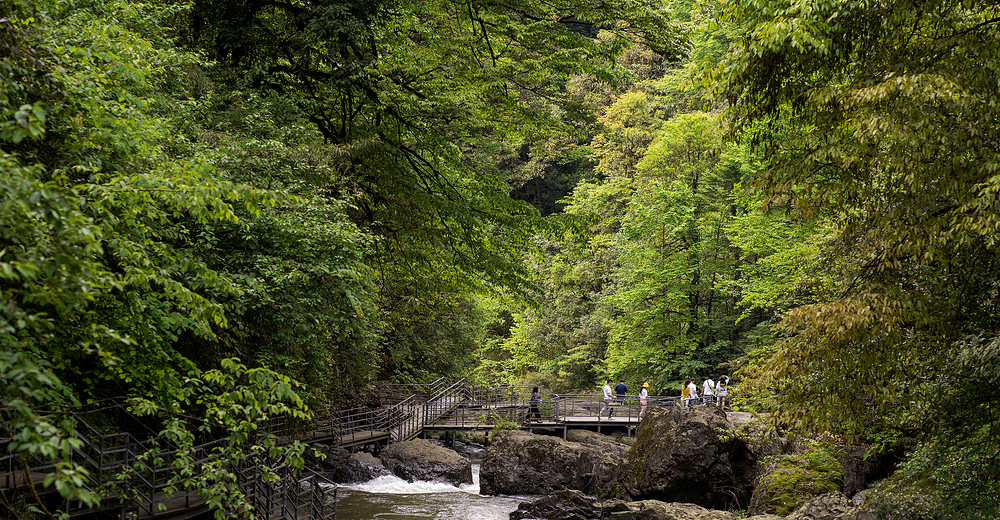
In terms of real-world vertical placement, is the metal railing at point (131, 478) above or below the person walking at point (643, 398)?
below

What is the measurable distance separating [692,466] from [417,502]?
21.6 ft

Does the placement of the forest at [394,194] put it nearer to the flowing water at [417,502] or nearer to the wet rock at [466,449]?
the flowing water at [417,502]

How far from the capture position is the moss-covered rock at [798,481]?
11.2 meters

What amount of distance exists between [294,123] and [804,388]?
7473 millimetres

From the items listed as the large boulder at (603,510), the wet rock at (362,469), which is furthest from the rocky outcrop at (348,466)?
the large boulder at (603,510)

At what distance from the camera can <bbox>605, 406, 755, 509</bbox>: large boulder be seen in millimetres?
14352

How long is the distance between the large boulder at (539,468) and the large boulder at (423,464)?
1229 millimetres

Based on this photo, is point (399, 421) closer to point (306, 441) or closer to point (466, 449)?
point (306, 441)

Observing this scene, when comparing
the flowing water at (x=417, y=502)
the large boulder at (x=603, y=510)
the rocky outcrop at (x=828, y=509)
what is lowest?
the flowing water at (x=417, y=502)

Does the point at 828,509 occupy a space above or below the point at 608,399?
below

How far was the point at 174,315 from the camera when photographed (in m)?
5.07

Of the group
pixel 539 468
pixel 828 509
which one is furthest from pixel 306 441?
pixel 828 509

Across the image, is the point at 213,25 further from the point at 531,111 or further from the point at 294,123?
the point at 531,111

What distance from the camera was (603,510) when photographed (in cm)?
1348
